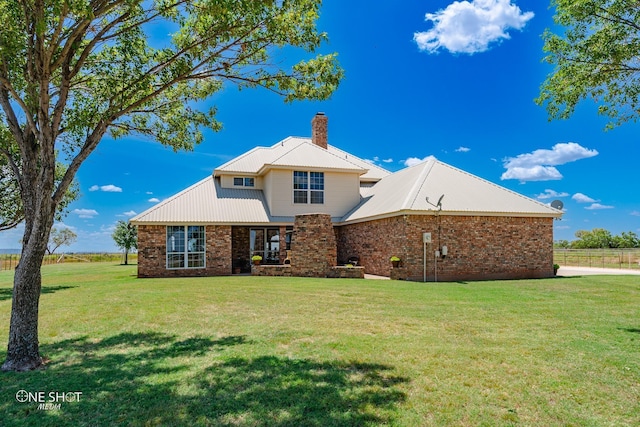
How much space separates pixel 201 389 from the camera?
464 centimetres

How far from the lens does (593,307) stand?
376 inches

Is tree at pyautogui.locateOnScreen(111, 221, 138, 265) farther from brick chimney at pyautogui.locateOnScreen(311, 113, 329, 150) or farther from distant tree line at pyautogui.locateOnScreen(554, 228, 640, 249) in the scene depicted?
distant tree line at pyautogui.locateOnScreen(554, 228, 640, 249)

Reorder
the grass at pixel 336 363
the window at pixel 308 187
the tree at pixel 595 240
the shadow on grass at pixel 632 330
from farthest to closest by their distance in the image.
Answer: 1. the tree at pixel 595 240
2. the window at pixel 308 187
3. the shadow on grass at pixel 632 330
4. the grass at pixel 336 363

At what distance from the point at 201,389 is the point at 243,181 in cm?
1951

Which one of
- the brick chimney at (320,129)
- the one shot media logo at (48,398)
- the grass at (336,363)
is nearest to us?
the grass at (336,363)

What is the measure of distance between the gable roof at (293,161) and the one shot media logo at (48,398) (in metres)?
17.0

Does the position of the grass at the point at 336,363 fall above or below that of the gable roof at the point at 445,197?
below

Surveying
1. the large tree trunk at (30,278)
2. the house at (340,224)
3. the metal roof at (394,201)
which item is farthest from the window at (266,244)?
the large tree trunk at (30,278)

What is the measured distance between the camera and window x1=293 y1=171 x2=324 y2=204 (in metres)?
21.8

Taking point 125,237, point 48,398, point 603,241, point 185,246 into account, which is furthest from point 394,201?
point 603,241

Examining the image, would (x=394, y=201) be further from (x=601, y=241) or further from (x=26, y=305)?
(x=601, y=241)

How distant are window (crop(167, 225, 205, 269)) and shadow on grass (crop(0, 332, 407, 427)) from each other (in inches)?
522

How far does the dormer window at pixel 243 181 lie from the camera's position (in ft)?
76.8

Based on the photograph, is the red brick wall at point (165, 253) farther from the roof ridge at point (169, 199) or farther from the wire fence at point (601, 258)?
the wire fence at point (601, 258)
